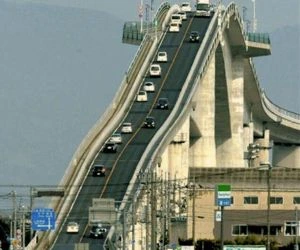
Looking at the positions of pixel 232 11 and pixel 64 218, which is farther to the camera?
pixel 232 11

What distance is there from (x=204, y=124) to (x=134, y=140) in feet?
89.1

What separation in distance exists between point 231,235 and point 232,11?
2827 centimetres

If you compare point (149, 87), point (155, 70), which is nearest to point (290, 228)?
point (149, 87)

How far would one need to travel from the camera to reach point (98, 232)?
8906cm

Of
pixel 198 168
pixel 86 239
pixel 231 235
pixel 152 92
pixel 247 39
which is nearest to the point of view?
pixel 86 239

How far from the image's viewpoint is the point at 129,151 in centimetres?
10544

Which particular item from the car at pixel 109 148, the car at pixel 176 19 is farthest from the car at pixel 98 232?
the car at pixel 176 19

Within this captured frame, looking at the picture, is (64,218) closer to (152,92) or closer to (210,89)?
(152,92)

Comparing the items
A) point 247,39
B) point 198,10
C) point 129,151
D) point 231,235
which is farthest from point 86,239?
point 247,39

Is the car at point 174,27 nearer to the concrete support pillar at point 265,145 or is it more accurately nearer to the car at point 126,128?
the car at point 126,128

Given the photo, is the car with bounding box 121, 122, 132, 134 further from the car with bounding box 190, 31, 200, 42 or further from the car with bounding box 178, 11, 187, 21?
the car with bounding box 178, 11, 187, 21

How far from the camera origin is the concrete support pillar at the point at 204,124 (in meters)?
130

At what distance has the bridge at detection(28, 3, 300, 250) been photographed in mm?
88688

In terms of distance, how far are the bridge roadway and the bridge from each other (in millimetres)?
93
